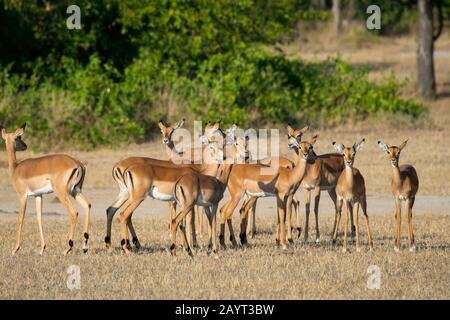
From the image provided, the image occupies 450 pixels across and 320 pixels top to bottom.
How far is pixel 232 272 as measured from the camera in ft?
34.0

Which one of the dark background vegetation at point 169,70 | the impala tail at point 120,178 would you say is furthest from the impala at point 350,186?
the dark background vegetation at point 169,70

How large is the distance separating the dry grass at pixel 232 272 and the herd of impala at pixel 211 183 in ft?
1.01

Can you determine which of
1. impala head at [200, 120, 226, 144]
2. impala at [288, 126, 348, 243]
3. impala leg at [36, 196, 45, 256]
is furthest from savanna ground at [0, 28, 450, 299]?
impala head at [200, 120, 226, 144]

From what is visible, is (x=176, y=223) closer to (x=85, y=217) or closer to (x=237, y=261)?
(x=237, y=261)

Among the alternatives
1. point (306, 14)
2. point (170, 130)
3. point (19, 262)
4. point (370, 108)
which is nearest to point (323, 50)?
point (306, 14)

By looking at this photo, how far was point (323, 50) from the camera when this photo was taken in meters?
45.0

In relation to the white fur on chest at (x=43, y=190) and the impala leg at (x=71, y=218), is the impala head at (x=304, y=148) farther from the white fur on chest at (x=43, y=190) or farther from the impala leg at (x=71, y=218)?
the white fur on chest at (x=43, y=190)

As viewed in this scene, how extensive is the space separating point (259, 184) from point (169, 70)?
1175cm

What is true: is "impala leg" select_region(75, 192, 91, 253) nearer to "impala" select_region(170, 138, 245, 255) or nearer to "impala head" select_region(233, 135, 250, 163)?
"impala" select_region(170, 138, 245, 255)

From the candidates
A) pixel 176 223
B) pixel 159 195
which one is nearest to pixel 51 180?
pixel 159 195

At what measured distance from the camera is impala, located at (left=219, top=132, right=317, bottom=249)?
12234 mm

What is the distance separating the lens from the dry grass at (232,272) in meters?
9.38

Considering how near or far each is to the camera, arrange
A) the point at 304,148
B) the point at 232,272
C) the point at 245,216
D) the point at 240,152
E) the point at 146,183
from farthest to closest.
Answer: the point at 240,152 < the point at 245,216 < the point at 304,148 < the point at 146,183 < the point at 232,272

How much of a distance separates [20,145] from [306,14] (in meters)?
15.6
